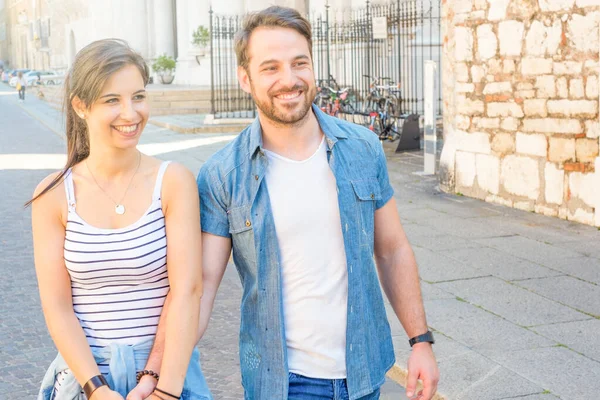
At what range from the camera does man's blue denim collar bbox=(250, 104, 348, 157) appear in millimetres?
2537

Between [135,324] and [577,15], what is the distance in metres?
7.53

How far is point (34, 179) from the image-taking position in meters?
14.4

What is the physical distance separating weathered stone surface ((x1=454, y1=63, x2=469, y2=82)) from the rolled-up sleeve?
861 centimetres

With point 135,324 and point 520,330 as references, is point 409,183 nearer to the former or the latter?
point 520,330

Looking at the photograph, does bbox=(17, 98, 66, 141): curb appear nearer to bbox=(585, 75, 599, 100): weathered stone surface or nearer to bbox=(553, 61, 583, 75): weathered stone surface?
bbox=(553, 61, 583, 75): weathered stone surface

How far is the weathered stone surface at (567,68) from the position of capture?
353 inches

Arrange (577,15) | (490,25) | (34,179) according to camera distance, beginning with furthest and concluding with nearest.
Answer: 1. (34,179)
2. (490,25)
3. (577,15)

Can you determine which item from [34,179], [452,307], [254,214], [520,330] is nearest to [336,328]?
[254,214]

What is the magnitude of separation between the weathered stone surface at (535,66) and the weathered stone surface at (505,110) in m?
0.39

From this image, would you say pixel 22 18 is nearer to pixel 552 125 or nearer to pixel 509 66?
pixel 509 66

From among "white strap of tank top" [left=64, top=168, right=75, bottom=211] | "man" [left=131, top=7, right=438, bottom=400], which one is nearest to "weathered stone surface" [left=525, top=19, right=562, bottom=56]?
"man" [left=131, top=7, right=438, bottom=400]

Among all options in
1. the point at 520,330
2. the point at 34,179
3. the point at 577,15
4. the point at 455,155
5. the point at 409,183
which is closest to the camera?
the point at 520,330

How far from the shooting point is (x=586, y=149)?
891 centimetres

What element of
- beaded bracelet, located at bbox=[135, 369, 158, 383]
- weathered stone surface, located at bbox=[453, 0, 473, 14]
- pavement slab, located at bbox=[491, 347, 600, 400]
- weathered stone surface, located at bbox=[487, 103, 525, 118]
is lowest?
pavement slab, located at bbox=[491, 347, 600, 400]
